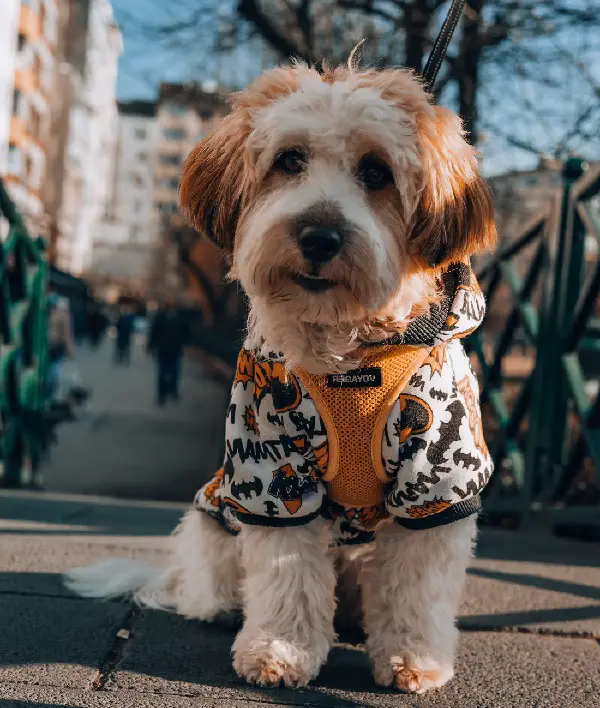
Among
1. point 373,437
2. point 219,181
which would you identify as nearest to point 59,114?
point 219,181

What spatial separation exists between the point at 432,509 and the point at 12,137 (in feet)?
116

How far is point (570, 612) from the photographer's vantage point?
306 centimetres

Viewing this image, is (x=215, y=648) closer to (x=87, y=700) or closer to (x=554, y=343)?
(x=87, y=700)

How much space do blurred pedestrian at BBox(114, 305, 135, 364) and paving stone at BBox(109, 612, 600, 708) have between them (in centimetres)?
2244

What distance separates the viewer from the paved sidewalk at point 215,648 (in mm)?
2209

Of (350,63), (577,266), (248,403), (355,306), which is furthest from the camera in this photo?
(577,266)

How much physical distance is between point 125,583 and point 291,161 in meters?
1.67

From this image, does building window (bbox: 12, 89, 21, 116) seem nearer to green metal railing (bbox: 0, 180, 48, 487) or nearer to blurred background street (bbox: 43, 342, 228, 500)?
blurred background street (bbox: 43, 342, 228, 500)

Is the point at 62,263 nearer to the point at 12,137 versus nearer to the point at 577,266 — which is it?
the point at 12,137

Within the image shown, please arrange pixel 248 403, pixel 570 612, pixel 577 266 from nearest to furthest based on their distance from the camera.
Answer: pixel 248 403 → pixel 570 612 → pixel 577 266

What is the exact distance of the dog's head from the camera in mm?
2223

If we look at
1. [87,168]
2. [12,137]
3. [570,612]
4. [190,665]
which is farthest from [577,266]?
[87,168]

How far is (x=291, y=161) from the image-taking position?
2.39m

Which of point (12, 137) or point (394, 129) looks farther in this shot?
point (12, 137)
